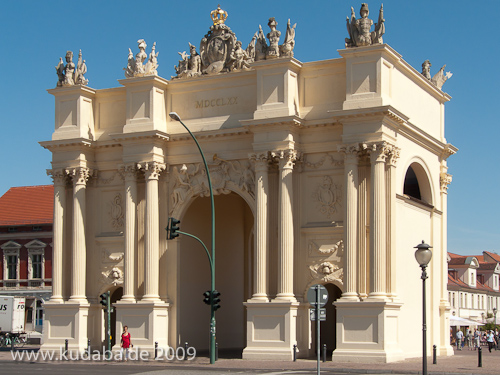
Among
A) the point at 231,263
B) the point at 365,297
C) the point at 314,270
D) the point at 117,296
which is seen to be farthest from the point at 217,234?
the point at 365,297

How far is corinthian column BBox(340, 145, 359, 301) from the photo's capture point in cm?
3597

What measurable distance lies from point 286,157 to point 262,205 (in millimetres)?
2324

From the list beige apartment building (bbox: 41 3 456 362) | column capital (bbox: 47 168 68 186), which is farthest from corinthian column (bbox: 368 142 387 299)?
column capital (bbox: 47 168 68 186)

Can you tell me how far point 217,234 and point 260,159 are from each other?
866 centimetres

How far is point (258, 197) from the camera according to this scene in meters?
38.4

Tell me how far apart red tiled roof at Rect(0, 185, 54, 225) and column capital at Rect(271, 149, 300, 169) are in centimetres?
3641

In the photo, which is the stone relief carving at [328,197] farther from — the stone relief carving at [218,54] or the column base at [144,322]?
the column base at [144,322]

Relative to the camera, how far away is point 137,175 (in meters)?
41.3

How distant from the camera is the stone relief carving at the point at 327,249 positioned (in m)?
37.3

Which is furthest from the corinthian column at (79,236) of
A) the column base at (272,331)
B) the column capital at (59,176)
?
the column base at (272,331)

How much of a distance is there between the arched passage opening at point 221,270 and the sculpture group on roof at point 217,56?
6.43 metres

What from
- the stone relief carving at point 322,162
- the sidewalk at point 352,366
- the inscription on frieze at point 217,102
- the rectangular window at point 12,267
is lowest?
the sidewalk at point 352,366

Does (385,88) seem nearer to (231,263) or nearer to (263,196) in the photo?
(263,196)

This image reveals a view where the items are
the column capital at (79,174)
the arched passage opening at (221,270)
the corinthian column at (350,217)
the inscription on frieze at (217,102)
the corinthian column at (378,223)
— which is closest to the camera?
the corinthian column at (378,223)
